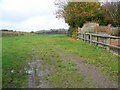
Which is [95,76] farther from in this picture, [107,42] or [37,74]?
[107,42]

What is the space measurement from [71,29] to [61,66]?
1052 inches

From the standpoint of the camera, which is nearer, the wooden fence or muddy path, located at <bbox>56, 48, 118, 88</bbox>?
muddy path, located at <bbox>56, 48, 118, 88</bbox>

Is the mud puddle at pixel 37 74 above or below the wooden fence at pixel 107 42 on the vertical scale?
below

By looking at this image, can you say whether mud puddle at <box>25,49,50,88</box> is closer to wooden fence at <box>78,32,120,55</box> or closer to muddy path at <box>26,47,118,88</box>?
muddy path at <box>26,47,118,88</box>

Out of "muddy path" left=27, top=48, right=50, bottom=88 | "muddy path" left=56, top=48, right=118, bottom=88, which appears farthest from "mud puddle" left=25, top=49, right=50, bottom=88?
"muddy path" left=56, top=48, right=118, bottom=88

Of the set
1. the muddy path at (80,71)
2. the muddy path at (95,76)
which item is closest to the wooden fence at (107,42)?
the muddy path at (80,71)

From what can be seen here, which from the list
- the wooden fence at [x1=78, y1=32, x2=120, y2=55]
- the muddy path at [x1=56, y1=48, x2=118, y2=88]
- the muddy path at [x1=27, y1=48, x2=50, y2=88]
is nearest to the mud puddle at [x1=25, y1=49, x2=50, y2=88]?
the muddy path at [x1=27, y1=48, x2=50, y2=88]

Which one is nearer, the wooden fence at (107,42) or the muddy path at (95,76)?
the muddy path at (95,76)

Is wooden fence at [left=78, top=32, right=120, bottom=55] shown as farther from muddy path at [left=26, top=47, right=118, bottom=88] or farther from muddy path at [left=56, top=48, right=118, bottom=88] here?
muddy path at [left=56, top=48, right=118, bottom=88]

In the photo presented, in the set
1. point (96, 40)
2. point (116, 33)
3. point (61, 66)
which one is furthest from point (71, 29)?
point (61, 66)

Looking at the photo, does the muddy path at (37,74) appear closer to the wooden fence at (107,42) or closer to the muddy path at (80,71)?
the muddy path at (80,71)

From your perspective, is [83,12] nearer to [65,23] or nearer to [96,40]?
[65,23]

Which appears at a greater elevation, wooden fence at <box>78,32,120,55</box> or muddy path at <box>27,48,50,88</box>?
wooden fence at <box>78,32,120,55</box>

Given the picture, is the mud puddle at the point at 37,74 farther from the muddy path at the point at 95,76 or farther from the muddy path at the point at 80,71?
the muddy path at the point at 95,76
